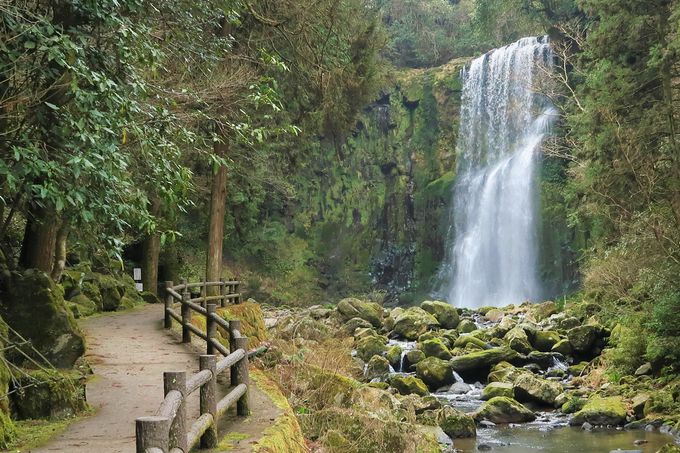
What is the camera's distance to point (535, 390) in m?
13.5

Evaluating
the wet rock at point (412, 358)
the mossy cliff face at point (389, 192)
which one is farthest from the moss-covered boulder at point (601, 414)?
the mossy cliff face at point (389, 192)

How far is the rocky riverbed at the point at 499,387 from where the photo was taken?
10.4 m

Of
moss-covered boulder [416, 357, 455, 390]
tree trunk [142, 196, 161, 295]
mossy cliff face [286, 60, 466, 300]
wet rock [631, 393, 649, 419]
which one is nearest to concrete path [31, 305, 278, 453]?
tree trunk [142, 196, 161, 295]

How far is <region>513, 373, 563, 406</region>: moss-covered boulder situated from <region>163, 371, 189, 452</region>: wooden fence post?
10.8 m

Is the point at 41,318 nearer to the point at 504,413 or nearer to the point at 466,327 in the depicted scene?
the point at 504,413

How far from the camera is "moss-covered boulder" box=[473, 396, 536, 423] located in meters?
12.5

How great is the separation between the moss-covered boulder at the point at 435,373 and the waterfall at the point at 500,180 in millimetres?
17928

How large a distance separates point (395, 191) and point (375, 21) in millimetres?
23028

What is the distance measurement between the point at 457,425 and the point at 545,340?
24.0 ft

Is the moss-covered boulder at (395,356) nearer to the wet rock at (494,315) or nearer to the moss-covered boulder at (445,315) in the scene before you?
the moss-covered boulder at (445,315)

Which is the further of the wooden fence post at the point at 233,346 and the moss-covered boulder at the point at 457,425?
the moss-covered boulder at the point at 457,425

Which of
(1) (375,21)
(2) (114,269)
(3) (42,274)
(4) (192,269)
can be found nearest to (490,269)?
(4) (192,269)

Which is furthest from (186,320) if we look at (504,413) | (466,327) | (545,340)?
(466,327)

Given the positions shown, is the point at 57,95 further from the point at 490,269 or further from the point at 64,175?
the point at 490,269
